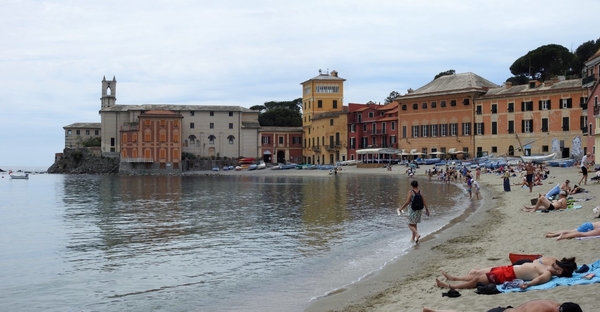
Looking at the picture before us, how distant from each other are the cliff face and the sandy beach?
3418 inches

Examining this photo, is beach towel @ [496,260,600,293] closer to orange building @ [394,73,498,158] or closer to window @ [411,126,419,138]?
orange building @ [394,73,498,158]

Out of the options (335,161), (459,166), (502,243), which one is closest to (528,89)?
(459,166)

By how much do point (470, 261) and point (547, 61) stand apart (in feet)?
261

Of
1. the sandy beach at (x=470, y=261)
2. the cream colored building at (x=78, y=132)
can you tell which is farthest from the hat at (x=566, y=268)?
the cream colored building at (x=78, y=132)

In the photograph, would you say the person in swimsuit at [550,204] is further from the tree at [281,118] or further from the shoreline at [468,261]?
Answer: the tree at [281,118]

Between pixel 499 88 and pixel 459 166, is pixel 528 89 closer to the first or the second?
pixel 499 88

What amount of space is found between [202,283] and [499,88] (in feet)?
212

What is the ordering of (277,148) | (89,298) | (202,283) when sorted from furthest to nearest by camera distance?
1. (277,148)
2. (202,283)
3. (89,298)

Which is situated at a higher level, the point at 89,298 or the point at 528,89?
the point at 528,89

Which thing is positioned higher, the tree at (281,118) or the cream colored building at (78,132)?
the tree at (281,118)

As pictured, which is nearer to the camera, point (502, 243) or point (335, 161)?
point (502, 243)

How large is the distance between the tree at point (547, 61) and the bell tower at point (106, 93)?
243 feet

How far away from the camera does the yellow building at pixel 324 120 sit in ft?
298

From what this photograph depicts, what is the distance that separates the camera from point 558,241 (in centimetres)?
1238
